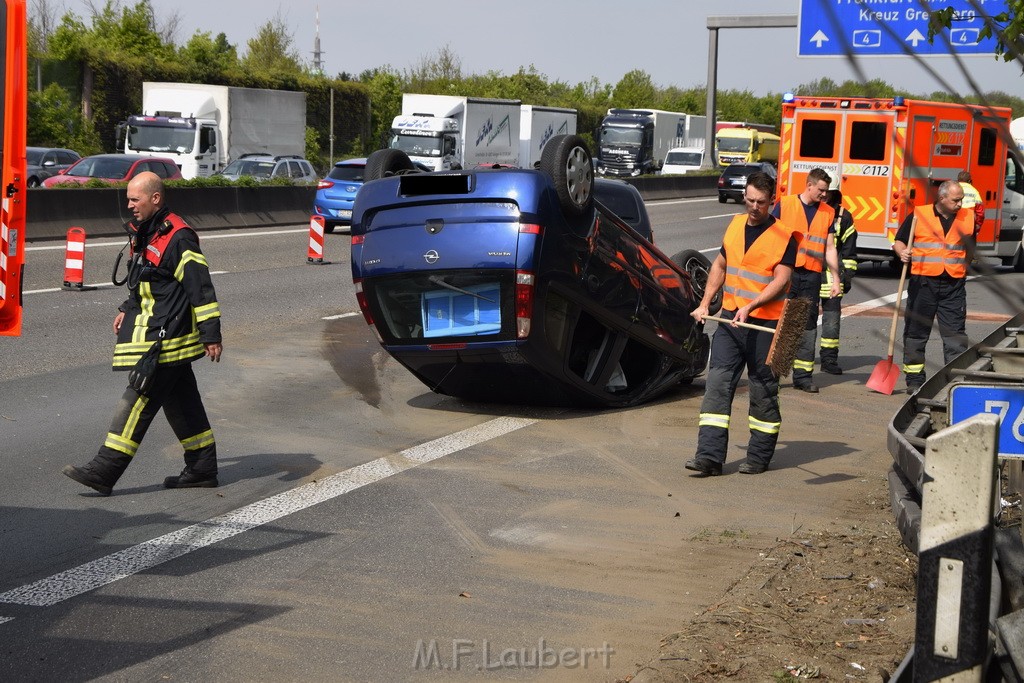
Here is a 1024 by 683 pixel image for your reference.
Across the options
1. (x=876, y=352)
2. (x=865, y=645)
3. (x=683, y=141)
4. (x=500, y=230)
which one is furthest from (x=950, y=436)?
(x=683, y=141)

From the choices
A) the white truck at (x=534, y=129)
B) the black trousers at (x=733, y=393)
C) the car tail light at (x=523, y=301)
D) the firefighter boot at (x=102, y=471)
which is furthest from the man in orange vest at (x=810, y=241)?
the white truck at (x=534, y=129)

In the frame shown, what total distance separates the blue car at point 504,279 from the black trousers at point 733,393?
4.28ft

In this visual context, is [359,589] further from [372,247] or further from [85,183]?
[85,183]

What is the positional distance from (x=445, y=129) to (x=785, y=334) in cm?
3256

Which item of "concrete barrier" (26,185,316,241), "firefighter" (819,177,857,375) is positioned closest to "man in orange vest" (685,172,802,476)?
"firefighter" (819,177,857,375)

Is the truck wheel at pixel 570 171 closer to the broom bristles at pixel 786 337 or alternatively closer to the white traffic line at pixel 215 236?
the broom bristles at pixel 786 337

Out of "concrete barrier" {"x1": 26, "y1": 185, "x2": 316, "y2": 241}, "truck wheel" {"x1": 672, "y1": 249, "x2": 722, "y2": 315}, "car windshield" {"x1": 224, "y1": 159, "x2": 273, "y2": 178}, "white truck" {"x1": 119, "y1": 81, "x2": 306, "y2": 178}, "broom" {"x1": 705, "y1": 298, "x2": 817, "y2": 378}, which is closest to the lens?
"broom" {"x1": 705, "y1": 298, "x2": 817, "y2": 378}

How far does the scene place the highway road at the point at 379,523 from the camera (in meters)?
5.03

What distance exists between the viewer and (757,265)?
8133mm

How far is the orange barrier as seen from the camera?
51.9ft

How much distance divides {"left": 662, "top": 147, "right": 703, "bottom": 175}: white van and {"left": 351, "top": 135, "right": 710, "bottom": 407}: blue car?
46928 mm

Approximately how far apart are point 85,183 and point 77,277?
8.04m

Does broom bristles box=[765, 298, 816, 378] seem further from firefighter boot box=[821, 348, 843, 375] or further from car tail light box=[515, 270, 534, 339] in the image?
firefighter boot box=[821, 348, 843, 375]

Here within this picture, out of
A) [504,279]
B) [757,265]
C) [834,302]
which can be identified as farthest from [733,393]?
[834,302]
